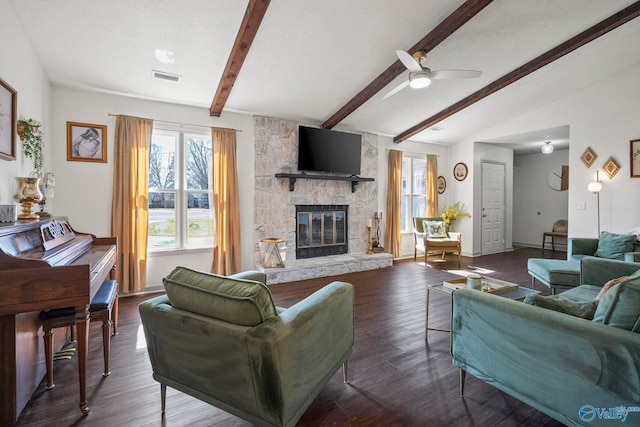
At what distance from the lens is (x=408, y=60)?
3.02m

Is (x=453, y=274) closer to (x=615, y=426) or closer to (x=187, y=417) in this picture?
(x=615, y=426)

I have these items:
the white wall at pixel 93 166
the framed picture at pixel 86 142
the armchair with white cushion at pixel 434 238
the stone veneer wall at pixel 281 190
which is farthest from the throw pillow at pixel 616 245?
the framed picture at pixel 86 142

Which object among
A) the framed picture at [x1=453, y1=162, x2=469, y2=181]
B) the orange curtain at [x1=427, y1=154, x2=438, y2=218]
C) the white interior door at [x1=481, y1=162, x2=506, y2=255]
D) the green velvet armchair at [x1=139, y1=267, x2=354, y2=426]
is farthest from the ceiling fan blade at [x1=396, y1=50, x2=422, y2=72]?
the white interior door at [x1=481, y1=162, x2=506, y2=255]

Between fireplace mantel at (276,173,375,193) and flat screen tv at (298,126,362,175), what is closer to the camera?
fireplace mantel at (276,173,375,193)

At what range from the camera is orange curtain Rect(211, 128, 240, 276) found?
4406 millimetres

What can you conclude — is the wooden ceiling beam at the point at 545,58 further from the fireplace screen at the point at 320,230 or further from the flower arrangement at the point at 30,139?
the flower arrangement at the point at 30,139

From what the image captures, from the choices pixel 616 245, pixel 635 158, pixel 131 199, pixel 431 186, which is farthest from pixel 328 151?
pixel 635 158

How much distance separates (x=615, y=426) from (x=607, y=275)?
211 centimetres

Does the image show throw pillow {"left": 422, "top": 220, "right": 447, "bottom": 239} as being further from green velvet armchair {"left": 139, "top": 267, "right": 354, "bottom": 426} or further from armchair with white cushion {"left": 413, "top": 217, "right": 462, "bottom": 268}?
green velvet armchair {"left": 139, "top": 267, "right": 354, "bottom": 426}

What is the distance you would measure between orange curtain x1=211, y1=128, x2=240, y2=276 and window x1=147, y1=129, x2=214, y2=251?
16 cm

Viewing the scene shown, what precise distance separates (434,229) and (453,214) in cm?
91

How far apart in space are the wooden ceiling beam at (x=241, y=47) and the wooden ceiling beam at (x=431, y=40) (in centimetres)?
174

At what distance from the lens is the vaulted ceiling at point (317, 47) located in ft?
8.95

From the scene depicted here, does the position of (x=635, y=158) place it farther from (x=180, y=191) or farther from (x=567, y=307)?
(x=180, y=191)
